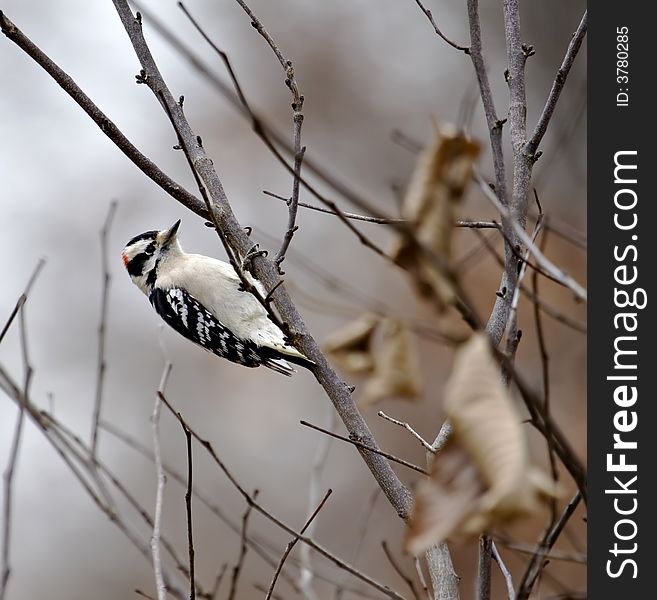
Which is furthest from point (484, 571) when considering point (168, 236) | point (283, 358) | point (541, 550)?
point (168, 236)

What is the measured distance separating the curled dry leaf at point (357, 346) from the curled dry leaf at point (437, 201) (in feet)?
0.31

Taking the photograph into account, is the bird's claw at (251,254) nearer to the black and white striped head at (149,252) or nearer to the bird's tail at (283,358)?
the bird's tail at (283,358)

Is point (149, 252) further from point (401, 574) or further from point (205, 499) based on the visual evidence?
point (401, 574)

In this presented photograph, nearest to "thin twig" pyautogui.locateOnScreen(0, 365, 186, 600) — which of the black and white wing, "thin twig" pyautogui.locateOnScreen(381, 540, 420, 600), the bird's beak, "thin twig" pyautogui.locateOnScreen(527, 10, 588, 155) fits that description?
"thin twig" pyautogui.locateOnScreen(381, 540, 420, 600)

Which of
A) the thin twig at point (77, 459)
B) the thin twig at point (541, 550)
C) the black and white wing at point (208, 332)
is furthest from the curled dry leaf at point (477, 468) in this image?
the black and white wing at point (208, 332)

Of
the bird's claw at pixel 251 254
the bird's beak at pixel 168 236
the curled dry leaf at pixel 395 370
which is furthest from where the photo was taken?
the bird's beak at pixel 168 236

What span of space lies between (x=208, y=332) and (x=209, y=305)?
5.2 inches

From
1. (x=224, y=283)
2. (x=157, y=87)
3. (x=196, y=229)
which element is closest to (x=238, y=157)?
(x=196, y=229)

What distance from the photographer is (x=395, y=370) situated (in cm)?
93

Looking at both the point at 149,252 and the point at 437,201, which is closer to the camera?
the point at 437,201

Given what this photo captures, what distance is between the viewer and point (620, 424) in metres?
1.49

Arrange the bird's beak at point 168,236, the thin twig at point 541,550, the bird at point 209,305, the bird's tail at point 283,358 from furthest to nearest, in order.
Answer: the bird's beak at point 168,236 → the bird at point 209,305 → the bird's tail at point 283,358 → the thin twig at point 541,550

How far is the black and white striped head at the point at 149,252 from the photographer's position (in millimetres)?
4090

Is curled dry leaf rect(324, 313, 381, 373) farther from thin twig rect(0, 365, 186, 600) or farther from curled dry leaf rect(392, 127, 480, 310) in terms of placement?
thin twig rect(0, 365, 186, 600)
